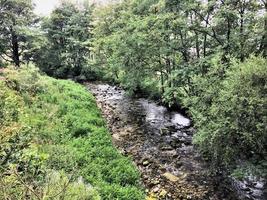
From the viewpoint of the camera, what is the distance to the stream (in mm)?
11141

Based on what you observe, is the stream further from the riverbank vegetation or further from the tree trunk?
the tree trunk

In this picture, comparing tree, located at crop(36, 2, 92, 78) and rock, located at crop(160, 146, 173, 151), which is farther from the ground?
tree, located at crop(36, 2, 92, 78)

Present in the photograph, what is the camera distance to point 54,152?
10.1 m

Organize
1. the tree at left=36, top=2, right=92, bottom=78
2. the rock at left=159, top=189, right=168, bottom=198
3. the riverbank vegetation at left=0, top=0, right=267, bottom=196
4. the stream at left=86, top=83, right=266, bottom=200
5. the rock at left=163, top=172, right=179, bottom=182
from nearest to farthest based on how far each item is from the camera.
A: the riverbank vegetation at left=0, top=0, right=267, bottom=196 → the rock at left=159, top=189, right=168, bottom=198 → the stream at left=86, top=83, right=266, bottom=200 → the rock at left=163, top=172, right=179, bottom=182 → the tree at left=36, top=2, right=92, bottom=78

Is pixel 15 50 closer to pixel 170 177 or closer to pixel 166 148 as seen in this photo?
pixel 166 148

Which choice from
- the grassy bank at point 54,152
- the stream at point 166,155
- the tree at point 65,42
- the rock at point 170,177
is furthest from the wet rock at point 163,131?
the tree at point 65,42

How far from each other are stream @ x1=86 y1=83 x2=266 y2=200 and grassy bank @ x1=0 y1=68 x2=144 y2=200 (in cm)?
123

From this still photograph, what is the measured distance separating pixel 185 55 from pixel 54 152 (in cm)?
1273

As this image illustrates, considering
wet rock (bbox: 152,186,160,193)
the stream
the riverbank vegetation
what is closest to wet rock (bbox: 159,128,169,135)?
the stream

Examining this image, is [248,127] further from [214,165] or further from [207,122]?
[214,165]

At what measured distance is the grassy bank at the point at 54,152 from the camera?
6.88 meters

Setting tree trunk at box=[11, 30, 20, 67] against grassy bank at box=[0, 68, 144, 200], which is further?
tree trunk at box=[11, 30, 20, 67]

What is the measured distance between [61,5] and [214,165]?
34.6 meters

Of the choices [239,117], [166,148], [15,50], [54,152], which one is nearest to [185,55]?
A: [166,148]
